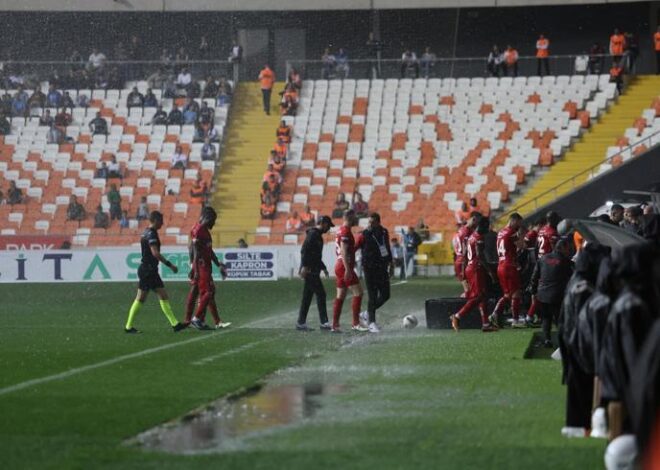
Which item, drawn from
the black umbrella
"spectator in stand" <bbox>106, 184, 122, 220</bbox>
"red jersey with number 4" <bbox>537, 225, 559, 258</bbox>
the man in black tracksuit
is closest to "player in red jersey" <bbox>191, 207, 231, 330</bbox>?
"red jersey with number 4" <bbox>537, 225, 559, 258</bbox>

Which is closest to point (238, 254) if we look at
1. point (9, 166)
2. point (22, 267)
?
point (22, 267)

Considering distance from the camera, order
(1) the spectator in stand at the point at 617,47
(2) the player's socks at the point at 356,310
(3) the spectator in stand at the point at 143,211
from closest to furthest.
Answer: (2) the player's socks at the point at 356,310 < (3) the spectator in stand at the point at 143,211 < (1) the spectator in stand at the point at 617,47

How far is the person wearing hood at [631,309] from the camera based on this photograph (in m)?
7.98

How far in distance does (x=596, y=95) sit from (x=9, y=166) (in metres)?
18.8

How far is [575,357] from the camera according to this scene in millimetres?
10516

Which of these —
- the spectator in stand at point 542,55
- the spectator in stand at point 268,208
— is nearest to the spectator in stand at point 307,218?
the spectator in stand at point 268,208

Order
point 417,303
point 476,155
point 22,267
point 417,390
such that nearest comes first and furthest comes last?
point 417,390, point 417,303, point 22,267, point 476,155

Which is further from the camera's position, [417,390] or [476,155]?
[476,155]

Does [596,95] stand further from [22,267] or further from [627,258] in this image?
[627,258]

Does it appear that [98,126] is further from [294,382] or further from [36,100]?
[294,382]

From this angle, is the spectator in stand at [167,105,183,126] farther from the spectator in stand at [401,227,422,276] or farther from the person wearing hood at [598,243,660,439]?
the person wearing hood at [598,243,660,439]

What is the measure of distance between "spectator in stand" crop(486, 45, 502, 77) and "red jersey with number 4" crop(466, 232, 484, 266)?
93.5 ft

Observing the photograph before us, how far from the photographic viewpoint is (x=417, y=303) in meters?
29.1

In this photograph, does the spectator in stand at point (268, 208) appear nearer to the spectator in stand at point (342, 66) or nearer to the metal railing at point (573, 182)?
the spectator in stand at point (342, 66)
